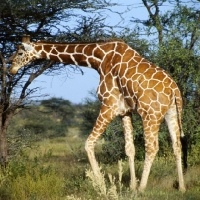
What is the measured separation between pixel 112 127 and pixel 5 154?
3.42m

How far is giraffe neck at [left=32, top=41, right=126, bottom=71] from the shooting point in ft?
31.0

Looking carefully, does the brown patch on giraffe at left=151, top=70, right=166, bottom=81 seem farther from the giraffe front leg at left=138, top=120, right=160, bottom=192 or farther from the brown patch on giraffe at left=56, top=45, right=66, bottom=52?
the brown patch on giraffe at left=56, top=45, right=66, bottom=52

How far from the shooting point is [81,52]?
31.7 feet

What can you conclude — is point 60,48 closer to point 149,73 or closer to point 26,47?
point 26,47

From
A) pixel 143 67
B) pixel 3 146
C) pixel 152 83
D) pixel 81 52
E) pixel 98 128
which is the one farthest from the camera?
pixel 3 146

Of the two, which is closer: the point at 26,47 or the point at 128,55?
the point at 128,55

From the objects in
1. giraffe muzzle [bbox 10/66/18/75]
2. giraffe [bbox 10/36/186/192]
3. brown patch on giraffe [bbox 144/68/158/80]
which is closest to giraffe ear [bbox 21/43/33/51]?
giraffe [bbox 10/36/186/192]

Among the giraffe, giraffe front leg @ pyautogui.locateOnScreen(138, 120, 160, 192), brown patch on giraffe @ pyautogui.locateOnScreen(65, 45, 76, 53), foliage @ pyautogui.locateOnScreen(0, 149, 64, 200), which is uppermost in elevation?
brown patch on giraffe @ pyautogui.locateOnScreen(65, 45, 76, 53)

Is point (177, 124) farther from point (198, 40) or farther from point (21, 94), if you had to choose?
point (198, 40)

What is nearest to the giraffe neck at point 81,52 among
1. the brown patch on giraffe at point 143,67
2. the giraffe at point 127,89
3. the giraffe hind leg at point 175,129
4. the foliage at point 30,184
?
the giraffe at point 127,89

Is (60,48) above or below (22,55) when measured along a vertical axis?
above

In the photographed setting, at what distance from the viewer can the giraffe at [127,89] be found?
863cm

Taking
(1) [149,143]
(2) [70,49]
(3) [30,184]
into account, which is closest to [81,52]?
(2) [70,49]

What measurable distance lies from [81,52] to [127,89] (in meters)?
1.32
